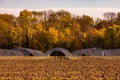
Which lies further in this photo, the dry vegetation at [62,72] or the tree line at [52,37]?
the tree line at [52,37]

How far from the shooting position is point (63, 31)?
77.9 meters

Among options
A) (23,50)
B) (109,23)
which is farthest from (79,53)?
(109,23)

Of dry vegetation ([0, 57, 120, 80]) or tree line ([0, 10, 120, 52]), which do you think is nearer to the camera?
dry vegetation ([0, 57, 120, 80])

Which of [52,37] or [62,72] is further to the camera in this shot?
[52,37]

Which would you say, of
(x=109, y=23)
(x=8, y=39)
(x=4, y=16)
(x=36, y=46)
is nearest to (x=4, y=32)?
(x=8, y=39)

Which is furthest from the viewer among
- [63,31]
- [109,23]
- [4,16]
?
[109,23]

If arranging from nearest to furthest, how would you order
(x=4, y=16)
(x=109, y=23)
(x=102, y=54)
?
1. (x=102, y=54)
2. (x=4, y=16)
3. (x=109, y=23)

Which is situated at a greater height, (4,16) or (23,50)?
(4,16)

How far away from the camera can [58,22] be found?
3477 inches

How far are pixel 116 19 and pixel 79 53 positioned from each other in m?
36.8

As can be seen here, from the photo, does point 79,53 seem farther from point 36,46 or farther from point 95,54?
point 36,46

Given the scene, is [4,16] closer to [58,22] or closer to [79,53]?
[58,22]

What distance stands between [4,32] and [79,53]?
19184mm

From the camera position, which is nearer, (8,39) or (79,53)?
(79,53)
